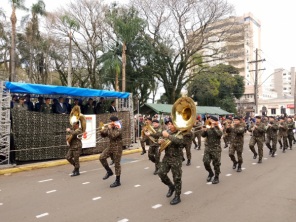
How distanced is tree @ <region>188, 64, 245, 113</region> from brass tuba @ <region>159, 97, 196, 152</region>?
27.6m

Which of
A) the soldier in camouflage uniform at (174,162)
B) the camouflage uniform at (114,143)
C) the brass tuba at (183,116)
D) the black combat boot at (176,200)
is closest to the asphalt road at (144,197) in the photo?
the black combat boot at (176,200)

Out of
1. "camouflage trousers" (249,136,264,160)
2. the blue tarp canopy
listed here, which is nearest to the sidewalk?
the blue tarp canopy

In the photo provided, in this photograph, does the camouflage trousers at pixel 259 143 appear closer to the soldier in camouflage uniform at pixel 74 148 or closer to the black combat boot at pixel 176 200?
the black combat boot at pixel 176 200

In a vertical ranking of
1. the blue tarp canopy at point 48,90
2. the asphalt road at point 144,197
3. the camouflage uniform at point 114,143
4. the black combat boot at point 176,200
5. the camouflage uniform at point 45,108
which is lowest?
the asphalt road at point 144,197

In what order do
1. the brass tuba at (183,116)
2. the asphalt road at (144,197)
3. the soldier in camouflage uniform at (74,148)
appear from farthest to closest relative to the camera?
the soldier in camouflage uniform at (74,148) < the brass tuba at (183,116) < the asphalt road at (144,197)

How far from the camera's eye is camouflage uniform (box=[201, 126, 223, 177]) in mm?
7648

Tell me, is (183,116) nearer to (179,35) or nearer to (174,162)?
(174,162)

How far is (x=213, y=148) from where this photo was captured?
770 centimetres

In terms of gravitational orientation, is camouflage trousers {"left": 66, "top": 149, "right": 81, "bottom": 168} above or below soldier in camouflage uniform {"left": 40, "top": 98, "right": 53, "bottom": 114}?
below

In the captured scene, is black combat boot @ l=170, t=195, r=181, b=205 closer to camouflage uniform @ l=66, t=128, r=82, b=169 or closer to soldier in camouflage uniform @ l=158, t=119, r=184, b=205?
soldier in camouflage uniform @ l=158, t=119, r=184, b=205

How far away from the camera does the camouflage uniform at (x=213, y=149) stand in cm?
765

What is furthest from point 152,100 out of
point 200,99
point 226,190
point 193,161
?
point 226,190

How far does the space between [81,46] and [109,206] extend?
26.0 m

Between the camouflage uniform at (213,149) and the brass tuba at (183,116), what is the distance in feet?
5.97
